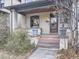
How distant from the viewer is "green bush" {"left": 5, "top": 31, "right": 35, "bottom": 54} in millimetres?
14188

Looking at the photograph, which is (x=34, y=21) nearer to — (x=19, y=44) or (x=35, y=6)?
(x=35, y=6)

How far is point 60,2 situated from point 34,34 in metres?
5.40

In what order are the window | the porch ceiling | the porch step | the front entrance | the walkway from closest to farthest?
the walkway, the porch step, the porch ceiling, the front entrance, the window

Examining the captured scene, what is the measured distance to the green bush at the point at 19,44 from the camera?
14.2 meters

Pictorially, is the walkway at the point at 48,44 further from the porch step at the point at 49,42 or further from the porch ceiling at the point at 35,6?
the porch ceiling at the point at 35,6

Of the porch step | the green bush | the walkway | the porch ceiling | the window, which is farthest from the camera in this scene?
the window

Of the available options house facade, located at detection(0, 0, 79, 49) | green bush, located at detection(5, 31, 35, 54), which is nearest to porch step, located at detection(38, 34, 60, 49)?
house facade, located at detection(0, 0, 79, 49)

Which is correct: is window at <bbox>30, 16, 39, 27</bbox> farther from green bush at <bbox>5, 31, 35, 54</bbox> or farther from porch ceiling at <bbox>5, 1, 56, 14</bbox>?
green bush at <bbox>5, 31, 35, 54</bbox>

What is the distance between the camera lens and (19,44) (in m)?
14.5

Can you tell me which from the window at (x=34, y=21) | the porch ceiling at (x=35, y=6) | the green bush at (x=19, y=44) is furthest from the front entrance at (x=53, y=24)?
the green bush at (x=19, y=44)

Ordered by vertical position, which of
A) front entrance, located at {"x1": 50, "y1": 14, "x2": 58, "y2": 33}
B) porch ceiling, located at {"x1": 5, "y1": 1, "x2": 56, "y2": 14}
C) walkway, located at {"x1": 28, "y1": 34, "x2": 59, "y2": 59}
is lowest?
walkway, located at {"x1": 28, "y1": 34, "x2": 59, "y2": 59}

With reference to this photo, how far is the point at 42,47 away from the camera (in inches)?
620

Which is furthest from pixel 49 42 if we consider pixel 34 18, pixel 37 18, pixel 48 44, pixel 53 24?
pixel 34 18

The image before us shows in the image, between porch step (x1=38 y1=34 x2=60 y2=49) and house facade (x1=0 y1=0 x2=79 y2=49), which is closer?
porch step (x1=38 y1=34 x2=60 y2=49)
